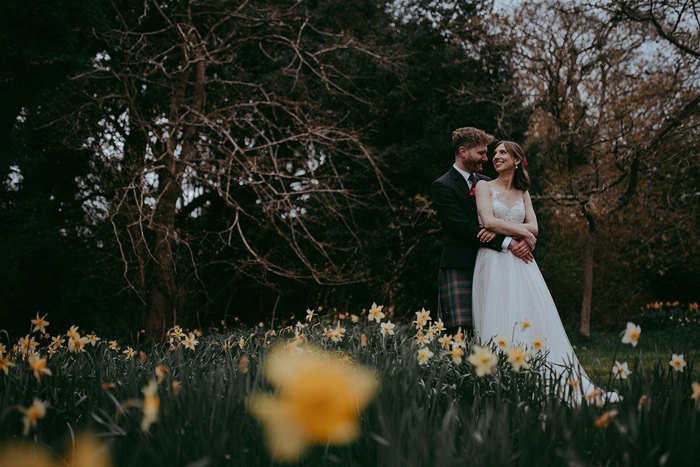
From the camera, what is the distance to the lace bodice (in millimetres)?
3473

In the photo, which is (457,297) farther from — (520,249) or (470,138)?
(470,138)

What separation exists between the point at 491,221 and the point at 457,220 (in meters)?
0.25

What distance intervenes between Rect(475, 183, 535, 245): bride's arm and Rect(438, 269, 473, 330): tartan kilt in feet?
1.42

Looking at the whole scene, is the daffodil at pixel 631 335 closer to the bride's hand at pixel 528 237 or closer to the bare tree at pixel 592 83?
the bride's hand at pixel 528 237

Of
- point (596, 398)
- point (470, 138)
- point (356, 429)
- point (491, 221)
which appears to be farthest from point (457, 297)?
point (356, 429)

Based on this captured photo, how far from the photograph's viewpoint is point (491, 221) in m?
3.31

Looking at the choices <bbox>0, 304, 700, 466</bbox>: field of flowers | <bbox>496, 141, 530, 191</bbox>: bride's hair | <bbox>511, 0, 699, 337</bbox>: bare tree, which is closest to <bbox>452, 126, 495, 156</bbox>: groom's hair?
<bbox>496, 141, 530, 191</bbox>: bride's hair

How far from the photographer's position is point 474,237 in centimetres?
341

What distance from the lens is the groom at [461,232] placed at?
3.44 m

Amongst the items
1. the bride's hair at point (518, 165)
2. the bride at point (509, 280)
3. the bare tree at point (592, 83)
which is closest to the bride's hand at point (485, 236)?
the bride at point (509, 280)

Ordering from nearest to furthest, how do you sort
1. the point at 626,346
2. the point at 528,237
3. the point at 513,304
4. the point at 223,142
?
the point at 513,304, the point at 528,237, the point at 223,142, the point at 626,346

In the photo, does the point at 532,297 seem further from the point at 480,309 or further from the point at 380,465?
the point at 380,465

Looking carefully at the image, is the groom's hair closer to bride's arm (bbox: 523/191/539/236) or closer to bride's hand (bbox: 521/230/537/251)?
bride's arm (bbox: 523/191/539/236)

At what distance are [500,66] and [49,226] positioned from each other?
27.3 ft
